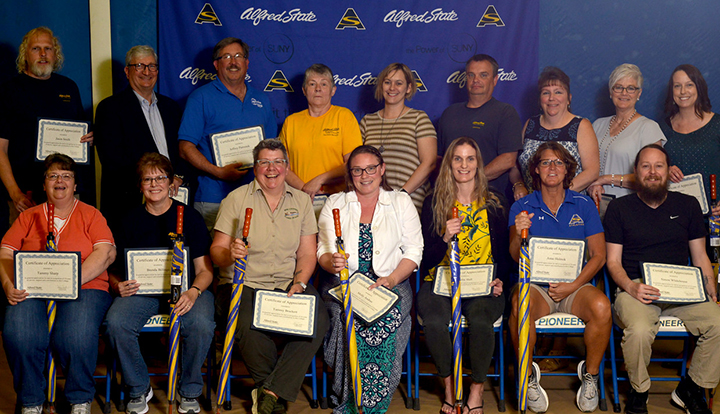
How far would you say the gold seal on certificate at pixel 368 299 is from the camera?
9.91 feet

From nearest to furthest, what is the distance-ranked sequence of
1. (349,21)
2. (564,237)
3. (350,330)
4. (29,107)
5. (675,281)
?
(350,330)
(675,281)
(564,237)
(29,107)
(349,21)

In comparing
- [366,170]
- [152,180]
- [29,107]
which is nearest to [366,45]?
[366,170]

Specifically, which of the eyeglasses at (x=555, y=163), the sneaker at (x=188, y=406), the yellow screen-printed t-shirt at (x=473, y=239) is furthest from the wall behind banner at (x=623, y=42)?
the sneaker at (x=188, y=406)

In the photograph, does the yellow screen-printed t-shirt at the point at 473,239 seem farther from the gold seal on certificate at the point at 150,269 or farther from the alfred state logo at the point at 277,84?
the alfred state logo at the point at 277,84

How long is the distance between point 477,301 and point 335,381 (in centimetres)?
88

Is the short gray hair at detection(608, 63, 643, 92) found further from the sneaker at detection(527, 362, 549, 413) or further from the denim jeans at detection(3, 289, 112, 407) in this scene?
the denim jeans at detection(3, 289, 112, 407)

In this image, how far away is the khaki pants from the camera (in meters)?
3.08

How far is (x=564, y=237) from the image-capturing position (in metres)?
3.38

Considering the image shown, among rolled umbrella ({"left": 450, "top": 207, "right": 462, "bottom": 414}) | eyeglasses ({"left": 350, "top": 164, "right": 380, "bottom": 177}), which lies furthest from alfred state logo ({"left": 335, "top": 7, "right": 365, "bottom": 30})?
rolled umbrella ({"left": 450, "top": 207, "right": 462, "bottom": 414})

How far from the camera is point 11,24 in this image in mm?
4508

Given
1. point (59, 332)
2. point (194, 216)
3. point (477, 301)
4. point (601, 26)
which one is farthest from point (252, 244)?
point (601, 26)

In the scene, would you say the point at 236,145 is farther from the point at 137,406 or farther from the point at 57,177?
the point at 137,406

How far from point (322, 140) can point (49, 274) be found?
1.78m

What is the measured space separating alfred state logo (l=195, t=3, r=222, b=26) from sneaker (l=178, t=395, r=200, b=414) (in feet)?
9.12
